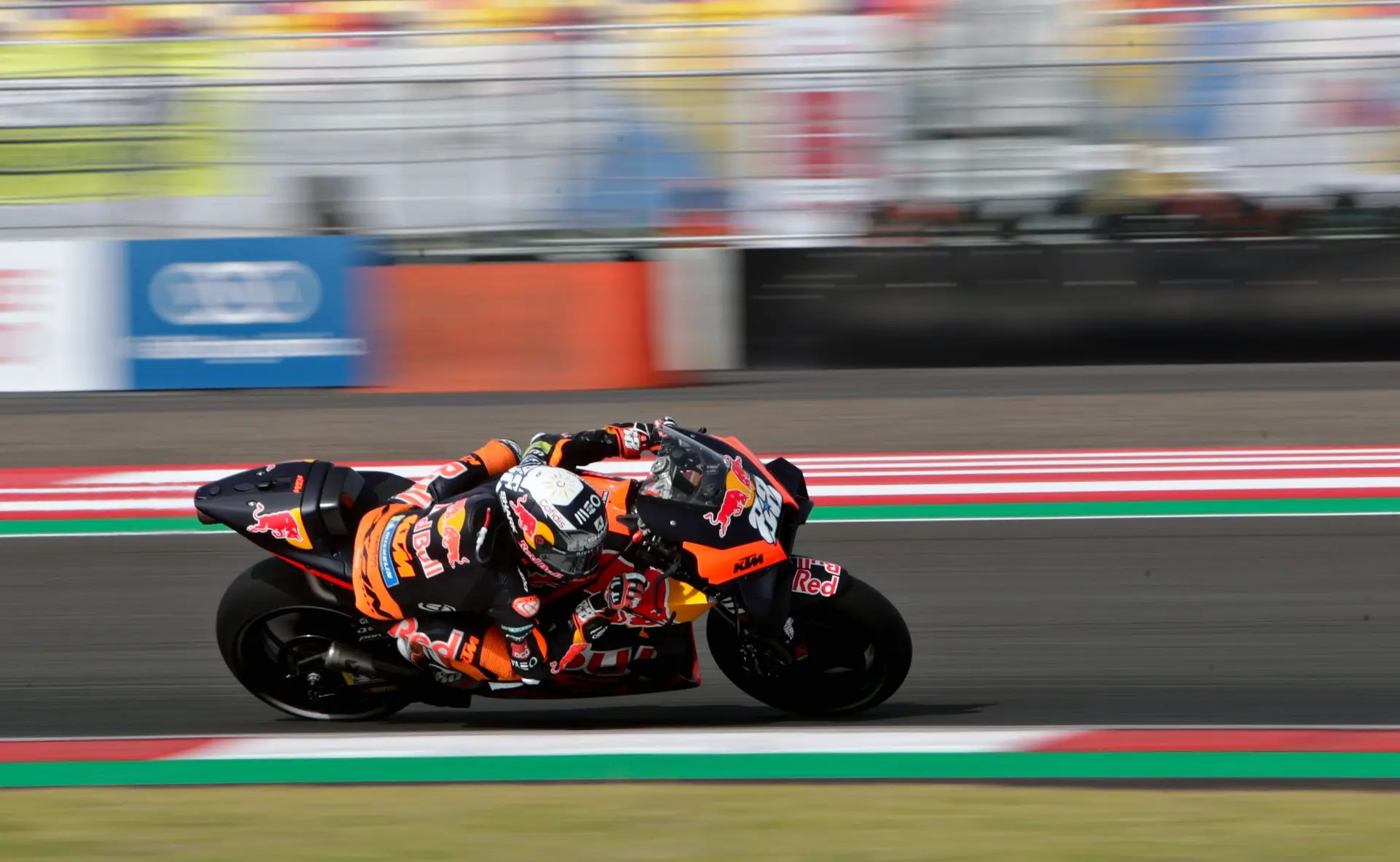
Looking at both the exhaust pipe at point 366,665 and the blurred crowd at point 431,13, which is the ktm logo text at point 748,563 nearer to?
the exhaust pipe at point 366,665

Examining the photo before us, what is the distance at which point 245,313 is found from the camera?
39.4 feet

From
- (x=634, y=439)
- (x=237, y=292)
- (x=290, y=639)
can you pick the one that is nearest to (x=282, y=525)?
(x=290, y=639)

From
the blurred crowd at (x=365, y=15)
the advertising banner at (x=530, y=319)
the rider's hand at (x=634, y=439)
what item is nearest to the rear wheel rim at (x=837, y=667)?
the rider's hand at (x=634, y=439)

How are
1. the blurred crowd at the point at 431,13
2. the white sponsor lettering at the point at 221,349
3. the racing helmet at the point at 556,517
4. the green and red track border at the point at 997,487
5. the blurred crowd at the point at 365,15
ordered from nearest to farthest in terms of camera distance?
the racing helmet at the point at 556,517
the green and red track border at the point at 997,487
the white sponsor lettering at the point at 221,349
the blurred crowd at the point at 431,13
the blurred crowd at the point at 365,15

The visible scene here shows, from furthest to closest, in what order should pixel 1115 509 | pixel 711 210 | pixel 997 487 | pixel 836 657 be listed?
pixel 711 210, pixel 997 487, pixel 1115 509, pixel 836 657

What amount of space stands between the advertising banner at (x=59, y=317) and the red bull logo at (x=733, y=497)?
28.4ft

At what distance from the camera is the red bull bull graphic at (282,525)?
4.78m

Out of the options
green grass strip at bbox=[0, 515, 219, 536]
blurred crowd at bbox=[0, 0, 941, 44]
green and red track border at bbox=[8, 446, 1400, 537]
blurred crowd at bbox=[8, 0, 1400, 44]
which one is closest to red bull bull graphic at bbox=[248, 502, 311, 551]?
green grass strip at bbox=[0, 515, 219, 536]

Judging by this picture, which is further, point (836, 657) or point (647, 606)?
point (836, 657)

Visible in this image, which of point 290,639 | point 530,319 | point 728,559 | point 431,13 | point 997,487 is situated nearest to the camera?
point 728,559

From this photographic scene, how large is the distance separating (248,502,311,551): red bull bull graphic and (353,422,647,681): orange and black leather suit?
0.17m

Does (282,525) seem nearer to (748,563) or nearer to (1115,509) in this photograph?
(748,563)

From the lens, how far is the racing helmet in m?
4.34

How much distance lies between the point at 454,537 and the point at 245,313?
7.93m
